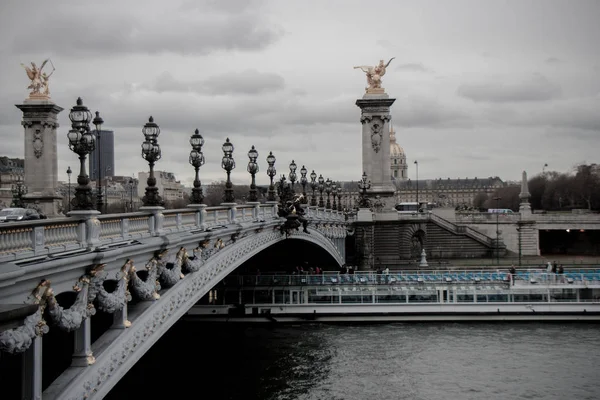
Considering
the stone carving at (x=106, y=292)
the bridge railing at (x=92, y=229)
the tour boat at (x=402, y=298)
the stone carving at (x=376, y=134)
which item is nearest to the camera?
the bridge railing at (x=92, y=229)

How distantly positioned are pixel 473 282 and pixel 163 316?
3385 centimetres

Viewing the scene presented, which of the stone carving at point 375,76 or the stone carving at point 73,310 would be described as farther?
the stone carving at point 375,76

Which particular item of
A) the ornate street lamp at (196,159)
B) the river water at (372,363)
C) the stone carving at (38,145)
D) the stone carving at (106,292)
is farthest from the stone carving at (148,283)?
the stone carving at (38,145)

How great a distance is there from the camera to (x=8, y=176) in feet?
250

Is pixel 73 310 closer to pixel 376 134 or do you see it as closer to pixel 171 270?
pixel 171 270

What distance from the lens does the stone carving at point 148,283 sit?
16.9m

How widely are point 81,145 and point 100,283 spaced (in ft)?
8.17

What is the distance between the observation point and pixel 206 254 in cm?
2334

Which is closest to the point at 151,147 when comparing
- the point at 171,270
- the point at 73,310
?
the point at 171,270

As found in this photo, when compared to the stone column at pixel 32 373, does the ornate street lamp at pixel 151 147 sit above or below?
above

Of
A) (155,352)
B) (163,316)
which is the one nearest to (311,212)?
(155,352)

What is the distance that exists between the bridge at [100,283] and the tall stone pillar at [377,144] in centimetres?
6083

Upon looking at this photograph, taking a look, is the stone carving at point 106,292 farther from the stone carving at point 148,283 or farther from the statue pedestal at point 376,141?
the statue pedestal at point 376,141

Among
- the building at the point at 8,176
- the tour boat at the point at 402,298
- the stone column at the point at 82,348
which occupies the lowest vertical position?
the tour boat at the point at 402,298
